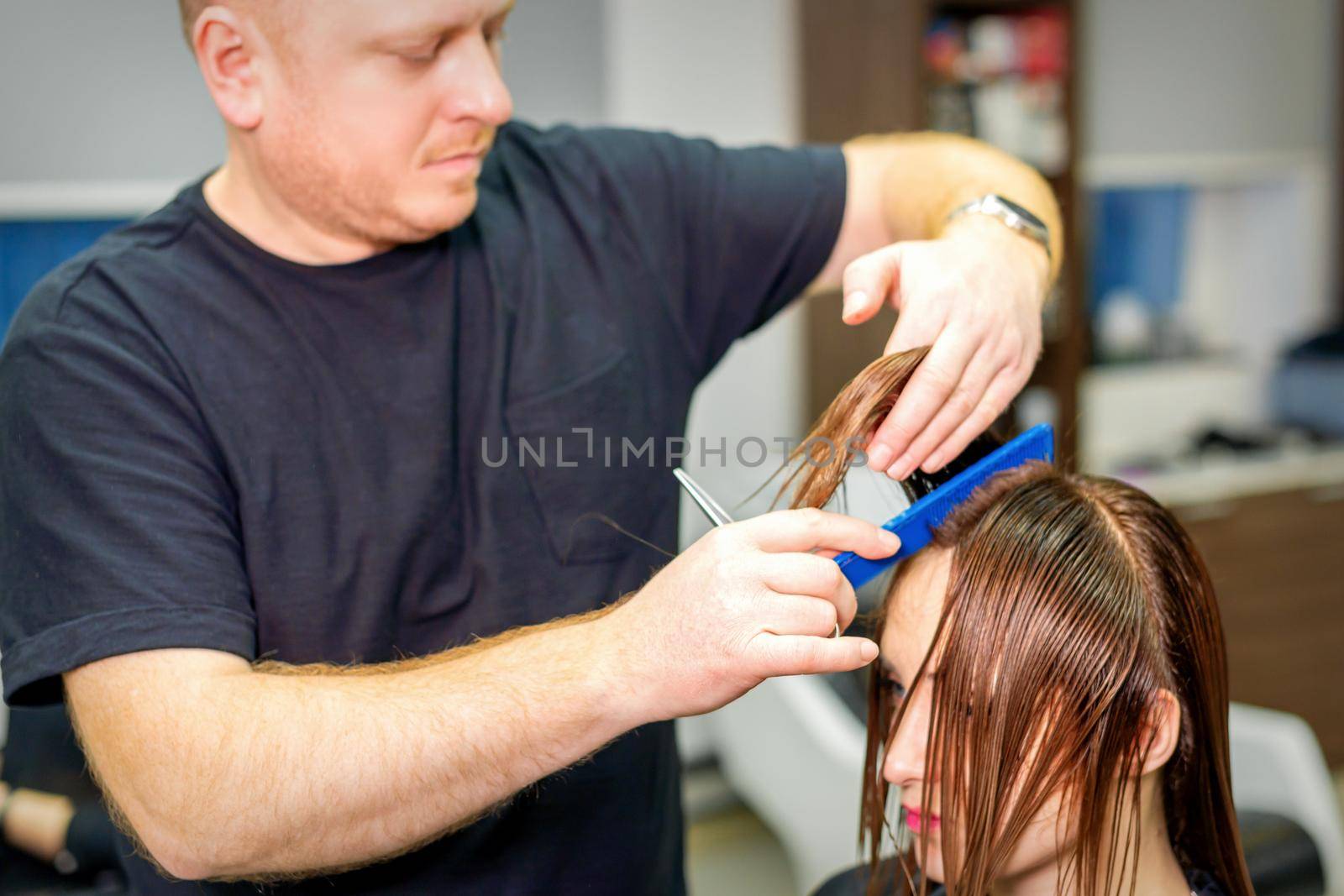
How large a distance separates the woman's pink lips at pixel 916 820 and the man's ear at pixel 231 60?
98cm

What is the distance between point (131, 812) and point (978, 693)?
77 centimetres

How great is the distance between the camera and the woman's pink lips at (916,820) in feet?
3.58

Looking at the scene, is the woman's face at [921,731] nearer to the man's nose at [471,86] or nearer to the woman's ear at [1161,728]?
the woman's ear at [1161,728]

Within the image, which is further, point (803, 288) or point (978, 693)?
point (803, 288)

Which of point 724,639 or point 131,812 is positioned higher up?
point 724,639

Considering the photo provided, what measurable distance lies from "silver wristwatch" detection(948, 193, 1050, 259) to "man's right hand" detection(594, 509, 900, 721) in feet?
1.47

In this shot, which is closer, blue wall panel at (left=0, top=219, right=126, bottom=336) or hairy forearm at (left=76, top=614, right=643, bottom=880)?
hairy forearm at (left=76, top=614, right=643, bottom=880)

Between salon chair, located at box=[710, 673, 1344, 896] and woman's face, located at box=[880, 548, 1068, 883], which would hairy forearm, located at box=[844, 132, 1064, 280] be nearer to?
woman's face, located at box=[880, 548, 1068, 883]

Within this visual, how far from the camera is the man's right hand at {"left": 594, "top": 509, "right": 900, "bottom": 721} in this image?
2.56ft

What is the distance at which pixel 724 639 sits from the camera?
0.78 meters

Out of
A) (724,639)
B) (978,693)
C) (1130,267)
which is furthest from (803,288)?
(1130,267)

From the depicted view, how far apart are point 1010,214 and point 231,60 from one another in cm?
81

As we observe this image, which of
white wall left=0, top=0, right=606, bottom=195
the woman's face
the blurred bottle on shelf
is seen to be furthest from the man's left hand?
the blurred bottle on shelf

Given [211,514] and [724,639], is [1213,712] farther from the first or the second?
[211,514]
